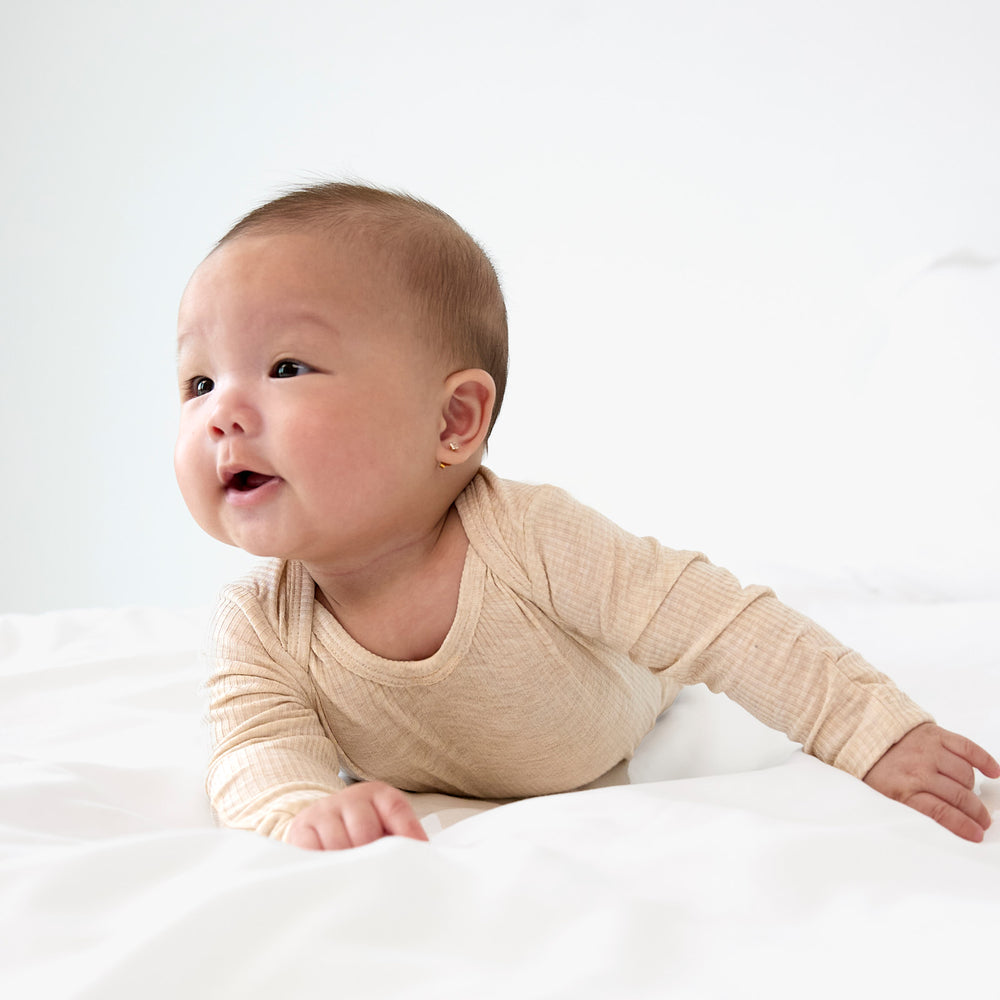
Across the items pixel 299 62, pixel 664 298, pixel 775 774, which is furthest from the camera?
pixel 299 62

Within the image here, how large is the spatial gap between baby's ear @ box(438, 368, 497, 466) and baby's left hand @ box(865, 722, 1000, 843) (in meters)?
0.40

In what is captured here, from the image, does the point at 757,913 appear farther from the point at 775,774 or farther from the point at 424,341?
the point at 424,341

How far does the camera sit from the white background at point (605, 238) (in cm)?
180

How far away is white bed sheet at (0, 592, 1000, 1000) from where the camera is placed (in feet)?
1.31

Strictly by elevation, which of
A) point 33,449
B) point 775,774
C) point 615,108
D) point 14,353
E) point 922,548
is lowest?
point 33,449

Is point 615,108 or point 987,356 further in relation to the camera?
point 615,108

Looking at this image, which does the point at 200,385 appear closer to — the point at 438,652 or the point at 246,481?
the point at 246,481

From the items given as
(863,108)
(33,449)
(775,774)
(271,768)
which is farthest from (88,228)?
(775,774)

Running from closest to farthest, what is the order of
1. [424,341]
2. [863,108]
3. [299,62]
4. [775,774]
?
[775,774] < [424,341] < [863,108] < [299,62]

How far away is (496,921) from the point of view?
44 cm

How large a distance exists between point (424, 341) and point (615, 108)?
1806 millimetres

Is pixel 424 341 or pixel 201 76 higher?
pixel 201 76

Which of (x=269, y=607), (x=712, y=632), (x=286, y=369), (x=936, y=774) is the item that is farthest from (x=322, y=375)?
(x=936, y=774)

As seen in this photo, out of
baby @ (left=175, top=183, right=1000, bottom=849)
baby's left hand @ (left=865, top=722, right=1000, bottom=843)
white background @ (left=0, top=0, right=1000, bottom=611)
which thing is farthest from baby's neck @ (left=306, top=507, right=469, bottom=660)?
white background @ (left=0, top=0, right=1000, bottom=611)
